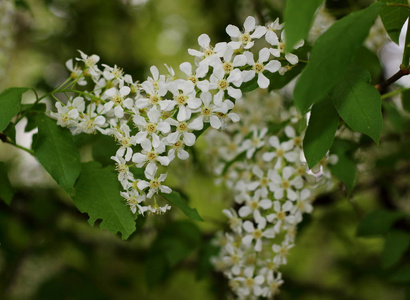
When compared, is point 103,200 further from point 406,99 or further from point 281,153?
point 406,99

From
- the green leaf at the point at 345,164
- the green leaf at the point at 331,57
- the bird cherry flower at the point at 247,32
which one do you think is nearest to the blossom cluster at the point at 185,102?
the bird cherry flower at the point at 247,32

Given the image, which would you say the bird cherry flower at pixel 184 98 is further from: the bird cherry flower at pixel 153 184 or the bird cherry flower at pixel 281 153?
the bird cherry flower at pixel 281 153

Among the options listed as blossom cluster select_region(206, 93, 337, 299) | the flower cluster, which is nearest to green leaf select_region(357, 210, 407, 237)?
blossom cluster select_region(206, 93, 337, 299)

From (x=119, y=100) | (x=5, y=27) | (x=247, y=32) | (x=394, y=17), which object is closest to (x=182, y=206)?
(x=119, y=100)

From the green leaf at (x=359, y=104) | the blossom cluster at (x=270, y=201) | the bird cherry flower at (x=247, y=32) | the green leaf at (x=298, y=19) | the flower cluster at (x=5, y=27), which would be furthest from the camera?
the flower cluster at (x=5, y=27)

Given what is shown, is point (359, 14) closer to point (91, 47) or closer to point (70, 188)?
point (70, 188)
